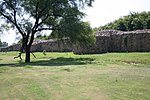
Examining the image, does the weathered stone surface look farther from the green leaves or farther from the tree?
the green leaves

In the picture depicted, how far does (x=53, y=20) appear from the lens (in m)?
30.0

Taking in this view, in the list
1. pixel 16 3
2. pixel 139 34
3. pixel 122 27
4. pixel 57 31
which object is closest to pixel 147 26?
pixel 122 27

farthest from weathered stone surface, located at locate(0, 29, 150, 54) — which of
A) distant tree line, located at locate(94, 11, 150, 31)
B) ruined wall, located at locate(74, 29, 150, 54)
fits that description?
distant tree line, located at locate(94, 11, 150, 31)

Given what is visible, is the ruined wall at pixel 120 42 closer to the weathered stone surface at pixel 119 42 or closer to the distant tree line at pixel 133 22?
the weathered stone surface at pixel 119 42

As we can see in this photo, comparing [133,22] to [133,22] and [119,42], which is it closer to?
[133,22]

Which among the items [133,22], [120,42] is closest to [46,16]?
[120,42]

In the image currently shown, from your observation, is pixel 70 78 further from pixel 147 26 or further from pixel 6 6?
pixel 147 26

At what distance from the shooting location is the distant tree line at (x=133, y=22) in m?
45.4

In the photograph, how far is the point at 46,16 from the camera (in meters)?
29.3

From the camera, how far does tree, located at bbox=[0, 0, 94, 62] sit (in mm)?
27953

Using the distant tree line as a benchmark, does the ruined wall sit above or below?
below

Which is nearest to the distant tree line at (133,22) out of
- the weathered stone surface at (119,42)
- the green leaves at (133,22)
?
the green leaves at (133,22)

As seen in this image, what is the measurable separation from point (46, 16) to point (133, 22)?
2119 cm

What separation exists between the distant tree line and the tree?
59.4 ft
